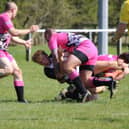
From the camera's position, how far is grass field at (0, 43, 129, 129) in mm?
8875

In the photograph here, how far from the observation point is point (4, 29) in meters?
11.7

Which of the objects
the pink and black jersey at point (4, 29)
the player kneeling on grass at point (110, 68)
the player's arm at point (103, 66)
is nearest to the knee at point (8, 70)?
the pink and black jersey at point (4, 29)

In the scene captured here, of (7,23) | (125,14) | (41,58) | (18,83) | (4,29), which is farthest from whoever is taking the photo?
(41,58)

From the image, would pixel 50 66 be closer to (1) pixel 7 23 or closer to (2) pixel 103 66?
(2) pixel 103 66

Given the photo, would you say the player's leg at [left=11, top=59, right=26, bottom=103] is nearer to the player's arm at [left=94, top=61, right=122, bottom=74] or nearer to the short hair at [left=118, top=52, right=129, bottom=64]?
the player's arm at [left=94, top=61, right=122, bottom=74]

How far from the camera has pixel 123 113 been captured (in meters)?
9.97

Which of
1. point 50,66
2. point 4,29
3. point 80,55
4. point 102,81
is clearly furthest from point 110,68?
point 4,29

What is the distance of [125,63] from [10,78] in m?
4.60

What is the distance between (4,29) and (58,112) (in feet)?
7.55

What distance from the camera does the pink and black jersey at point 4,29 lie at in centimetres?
1154

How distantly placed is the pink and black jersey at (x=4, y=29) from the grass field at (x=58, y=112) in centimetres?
Result: 103

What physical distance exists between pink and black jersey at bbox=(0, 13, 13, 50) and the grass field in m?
1.03

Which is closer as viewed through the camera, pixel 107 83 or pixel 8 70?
pixel 8 70

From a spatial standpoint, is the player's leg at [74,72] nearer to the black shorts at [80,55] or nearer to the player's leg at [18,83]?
the black shorts at [80,55]
